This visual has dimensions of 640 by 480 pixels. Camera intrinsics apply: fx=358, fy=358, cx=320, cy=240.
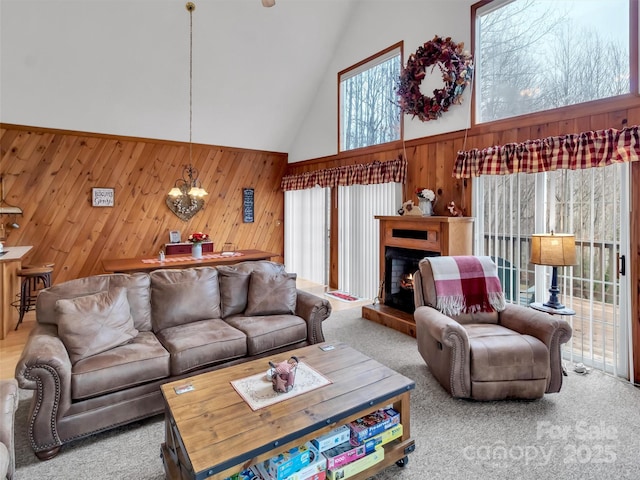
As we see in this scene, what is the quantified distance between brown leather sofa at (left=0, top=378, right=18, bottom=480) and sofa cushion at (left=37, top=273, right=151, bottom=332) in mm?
874

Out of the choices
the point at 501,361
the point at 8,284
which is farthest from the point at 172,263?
the point at 501,361

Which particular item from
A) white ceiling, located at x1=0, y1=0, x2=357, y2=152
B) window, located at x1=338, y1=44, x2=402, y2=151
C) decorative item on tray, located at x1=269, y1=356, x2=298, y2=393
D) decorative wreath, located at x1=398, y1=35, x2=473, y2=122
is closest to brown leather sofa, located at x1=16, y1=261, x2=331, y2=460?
decorative item on tray, located at x1=269, y1=356, x2=298, y2=393

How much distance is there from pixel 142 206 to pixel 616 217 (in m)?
6.27

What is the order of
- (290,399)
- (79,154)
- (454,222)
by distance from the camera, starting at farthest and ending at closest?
(79,154) → (454,222) → (290,399)

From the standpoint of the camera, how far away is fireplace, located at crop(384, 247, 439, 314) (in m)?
4.57

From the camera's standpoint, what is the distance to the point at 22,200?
5.12m

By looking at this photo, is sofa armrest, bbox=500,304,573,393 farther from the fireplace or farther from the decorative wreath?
the decorative wreath

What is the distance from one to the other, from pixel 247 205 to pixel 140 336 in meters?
4.59

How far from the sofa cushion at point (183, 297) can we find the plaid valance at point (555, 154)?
9.61 feet

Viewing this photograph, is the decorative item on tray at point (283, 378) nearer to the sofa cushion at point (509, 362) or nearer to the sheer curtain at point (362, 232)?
the sofa cushion at point (509, 362)

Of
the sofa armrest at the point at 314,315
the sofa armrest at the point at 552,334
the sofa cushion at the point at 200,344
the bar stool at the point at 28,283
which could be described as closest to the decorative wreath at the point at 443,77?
the sofa armrest at the point at 552,334

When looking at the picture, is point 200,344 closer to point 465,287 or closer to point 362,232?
point 465,287

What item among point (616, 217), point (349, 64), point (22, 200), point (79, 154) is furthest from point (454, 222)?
point (22, 200)

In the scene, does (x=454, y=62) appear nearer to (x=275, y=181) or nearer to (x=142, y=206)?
(x=275, y=181)
